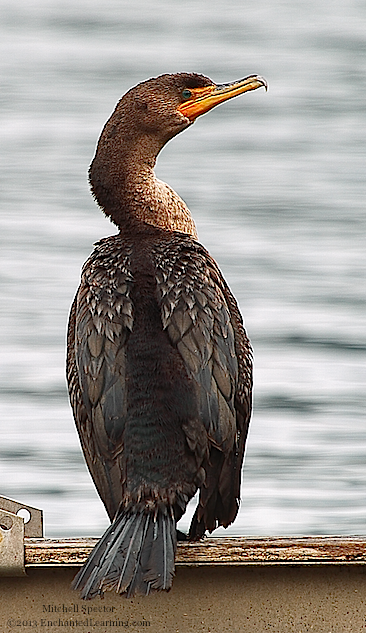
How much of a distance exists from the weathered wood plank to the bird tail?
7cm

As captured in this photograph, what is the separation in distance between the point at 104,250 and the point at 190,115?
0.74 metres

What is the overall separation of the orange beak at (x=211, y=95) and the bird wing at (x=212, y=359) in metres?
0.72

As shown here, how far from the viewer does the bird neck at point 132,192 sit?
13.6 feet

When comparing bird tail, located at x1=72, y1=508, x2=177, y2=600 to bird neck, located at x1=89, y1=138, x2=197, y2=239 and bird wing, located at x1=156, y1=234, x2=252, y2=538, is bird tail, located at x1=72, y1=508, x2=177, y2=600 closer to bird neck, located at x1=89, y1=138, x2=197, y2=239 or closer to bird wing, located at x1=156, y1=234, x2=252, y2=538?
bird wing, located at x1=156, y1=234, x2=252, y2=538

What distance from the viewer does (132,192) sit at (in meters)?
4.17

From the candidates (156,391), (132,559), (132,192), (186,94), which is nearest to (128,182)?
(132,192)

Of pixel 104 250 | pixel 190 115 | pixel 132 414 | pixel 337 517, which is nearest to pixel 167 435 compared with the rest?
pixel 132 414

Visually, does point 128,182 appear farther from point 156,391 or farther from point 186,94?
point 156,391

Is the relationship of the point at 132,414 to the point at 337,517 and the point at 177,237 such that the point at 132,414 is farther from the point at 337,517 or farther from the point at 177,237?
the point at 337,517

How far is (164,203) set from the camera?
4.21 meters

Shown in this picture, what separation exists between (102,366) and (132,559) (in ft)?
2.20

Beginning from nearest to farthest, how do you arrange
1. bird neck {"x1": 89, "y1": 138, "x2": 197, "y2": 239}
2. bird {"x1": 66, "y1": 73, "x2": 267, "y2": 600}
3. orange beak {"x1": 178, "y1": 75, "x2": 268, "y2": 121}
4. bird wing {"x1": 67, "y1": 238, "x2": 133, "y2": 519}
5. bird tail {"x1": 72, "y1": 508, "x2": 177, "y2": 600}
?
1. bird tail {"x1": 72, "y1": 508, "x2": 177, "y2": 600}
2. bird {"x1": 66, "y1": 73, "x2": 267, "y2": 600}
3. bird wing {"x1": 67, "y1": 238, "x2": 133, "y2": 519}
4. bird neck {"x1": 89, "y1": 138, "x2": 197, "y2": 239}
5. orange beak {"x1": 178, "y1": 75, "x2": 268, "y2": 121}

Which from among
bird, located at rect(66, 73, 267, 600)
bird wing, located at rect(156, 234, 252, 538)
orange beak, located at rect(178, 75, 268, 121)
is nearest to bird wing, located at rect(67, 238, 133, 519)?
bird, located at rect(66, 73, 267, 600)

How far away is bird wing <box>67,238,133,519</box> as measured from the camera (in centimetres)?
339
